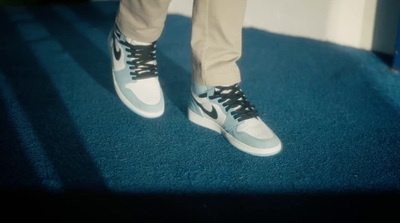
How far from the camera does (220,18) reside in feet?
2.84

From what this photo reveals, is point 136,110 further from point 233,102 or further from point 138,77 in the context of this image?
point 233,102

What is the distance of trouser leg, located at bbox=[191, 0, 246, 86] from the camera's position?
0.86 meters

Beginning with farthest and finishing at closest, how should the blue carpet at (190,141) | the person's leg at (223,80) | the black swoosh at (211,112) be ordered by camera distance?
the black swoosh at (211,112)
the person's leg at (223,80)
the blue carpet at (190,141)

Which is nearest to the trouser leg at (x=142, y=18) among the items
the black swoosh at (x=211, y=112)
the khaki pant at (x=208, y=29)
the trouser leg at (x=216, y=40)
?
the khaki pant at (x=208, y=29)

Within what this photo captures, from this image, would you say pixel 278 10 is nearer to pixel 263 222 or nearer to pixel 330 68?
pixel 330 68

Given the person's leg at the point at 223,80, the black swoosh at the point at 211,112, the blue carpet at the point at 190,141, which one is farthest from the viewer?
the black swoosh at the point at 211,112

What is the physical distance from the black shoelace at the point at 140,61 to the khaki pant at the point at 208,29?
0.05 metres

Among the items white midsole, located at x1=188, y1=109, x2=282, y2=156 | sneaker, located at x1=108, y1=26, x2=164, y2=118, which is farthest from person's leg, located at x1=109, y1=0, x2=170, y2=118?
white midsole, located at x1=188, y1=109, x2=282, y2=156

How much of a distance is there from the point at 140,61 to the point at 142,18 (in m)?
0.13

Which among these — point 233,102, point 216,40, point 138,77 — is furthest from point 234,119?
point 138,77

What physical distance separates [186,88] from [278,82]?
323mm

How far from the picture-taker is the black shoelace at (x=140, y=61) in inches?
42.1

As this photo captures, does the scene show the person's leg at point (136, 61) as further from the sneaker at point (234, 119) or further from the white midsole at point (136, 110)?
the sneaker at point (234, 119)

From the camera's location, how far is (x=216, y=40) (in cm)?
90
